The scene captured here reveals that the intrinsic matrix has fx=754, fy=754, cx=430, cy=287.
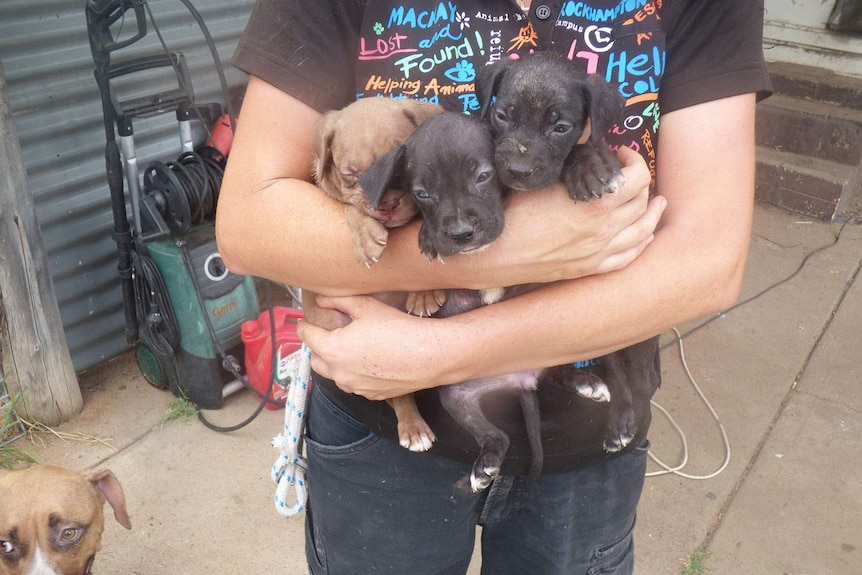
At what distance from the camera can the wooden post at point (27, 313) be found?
3389mm

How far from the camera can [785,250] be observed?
208 inches

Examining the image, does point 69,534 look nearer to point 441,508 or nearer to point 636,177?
point 441,508

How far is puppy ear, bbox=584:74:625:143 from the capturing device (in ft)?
4.78

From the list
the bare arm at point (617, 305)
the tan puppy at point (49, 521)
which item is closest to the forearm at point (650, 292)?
the bare arm at point (617, 305)

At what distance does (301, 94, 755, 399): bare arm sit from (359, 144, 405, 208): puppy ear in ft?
0.85

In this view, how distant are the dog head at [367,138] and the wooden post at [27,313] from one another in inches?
88.6

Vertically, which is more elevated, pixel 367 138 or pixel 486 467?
pixel 367 138

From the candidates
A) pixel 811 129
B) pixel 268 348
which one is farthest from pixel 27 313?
pixel 811 129

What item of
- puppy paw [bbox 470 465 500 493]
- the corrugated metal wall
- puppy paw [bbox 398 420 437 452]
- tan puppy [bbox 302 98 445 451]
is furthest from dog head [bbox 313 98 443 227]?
the corrugated metal wall

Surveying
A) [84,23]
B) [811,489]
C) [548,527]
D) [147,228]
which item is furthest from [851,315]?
[84,23]

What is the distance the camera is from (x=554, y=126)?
1597 millimetres

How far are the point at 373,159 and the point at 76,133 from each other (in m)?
2.77

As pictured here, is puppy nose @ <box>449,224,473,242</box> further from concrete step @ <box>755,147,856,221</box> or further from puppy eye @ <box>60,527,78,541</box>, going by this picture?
concrete step @ <box>755,147,856,221</box>

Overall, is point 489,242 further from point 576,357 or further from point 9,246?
point 9,246
